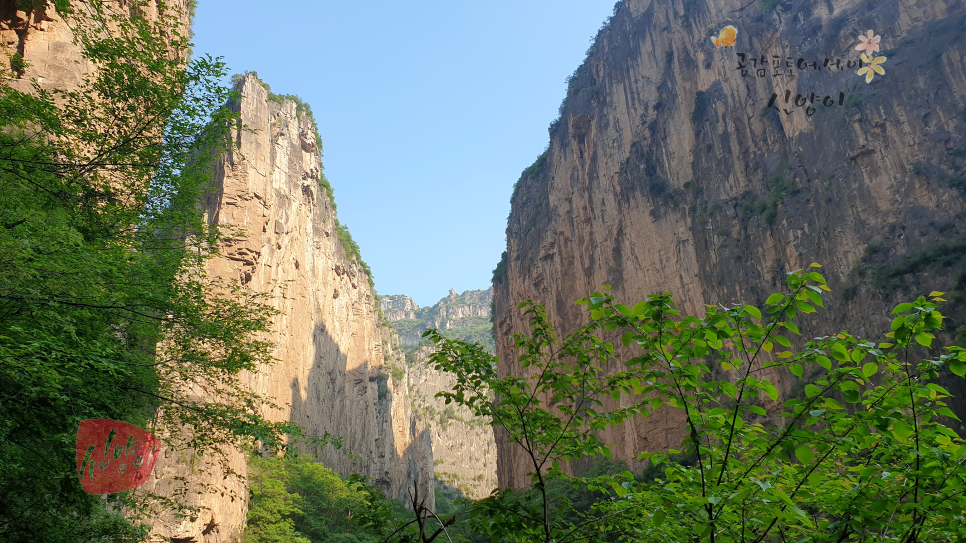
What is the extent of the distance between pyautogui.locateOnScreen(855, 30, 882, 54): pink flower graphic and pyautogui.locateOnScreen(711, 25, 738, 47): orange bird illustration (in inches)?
252

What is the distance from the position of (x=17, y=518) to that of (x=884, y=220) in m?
26.2

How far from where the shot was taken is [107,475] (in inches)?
291

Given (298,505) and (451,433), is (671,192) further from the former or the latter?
(451,433)

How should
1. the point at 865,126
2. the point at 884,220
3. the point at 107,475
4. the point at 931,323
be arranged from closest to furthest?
the point at 931,323
the point at 107,475
the point at 884,220
the point at 865,126

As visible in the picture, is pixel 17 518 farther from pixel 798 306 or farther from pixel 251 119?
pixel 251 119

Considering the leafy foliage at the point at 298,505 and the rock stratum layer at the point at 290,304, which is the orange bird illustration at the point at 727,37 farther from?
the leafy foliage at the point at 298,505

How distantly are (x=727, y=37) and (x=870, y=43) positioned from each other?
706 cm

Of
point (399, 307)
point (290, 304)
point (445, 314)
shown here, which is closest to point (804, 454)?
point (290, 304)

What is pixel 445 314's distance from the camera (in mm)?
161375

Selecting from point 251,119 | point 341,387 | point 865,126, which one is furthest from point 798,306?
point 341,387

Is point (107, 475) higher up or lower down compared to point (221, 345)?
lower down

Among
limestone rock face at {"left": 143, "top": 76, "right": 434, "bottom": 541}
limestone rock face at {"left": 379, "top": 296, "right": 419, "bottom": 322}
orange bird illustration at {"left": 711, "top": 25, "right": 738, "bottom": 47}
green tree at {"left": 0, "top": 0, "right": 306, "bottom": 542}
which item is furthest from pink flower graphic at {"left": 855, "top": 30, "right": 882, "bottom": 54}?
limestone rock face at {"left": 379, "top": 296, "right": 419, "bottom": 322}

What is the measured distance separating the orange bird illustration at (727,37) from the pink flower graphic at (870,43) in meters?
6.41

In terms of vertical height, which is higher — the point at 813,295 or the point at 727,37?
the point at 727,37
